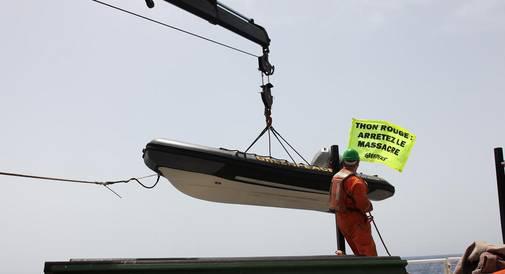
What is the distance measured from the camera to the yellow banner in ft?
24.4

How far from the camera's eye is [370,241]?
4930 mm

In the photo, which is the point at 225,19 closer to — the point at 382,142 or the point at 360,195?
the point at 382,142

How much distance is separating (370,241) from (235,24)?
5489 millimetres

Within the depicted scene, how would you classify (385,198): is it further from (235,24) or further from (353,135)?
(235,24)

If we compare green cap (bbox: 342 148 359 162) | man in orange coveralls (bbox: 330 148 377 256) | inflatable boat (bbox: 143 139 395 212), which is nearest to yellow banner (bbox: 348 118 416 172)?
inflatable boat (bbox: 143 139 395 212)

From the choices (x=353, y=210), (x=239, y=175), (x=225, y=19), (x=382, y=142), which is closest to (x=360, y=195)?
(x=353, y=210)

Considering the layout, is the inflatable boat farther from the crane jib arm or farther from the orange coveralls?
the orange coveralls

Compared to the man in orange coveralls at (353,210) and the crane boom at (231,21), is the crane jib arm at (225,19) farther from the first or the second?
the man in orange coveralls at (353,210)

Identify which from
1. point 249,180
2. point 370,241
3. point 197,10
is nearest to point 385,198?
point 249,180

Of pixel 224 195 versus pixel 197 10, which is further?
pixel 224 195

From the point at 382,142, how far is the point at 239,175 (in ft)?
7.71

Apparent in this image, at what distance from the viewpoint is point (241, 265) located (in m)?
2.69

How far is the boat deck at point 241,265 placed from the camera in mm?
2498

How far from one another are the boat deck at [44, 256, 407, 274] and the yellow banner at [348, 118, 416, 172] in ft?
14.3
